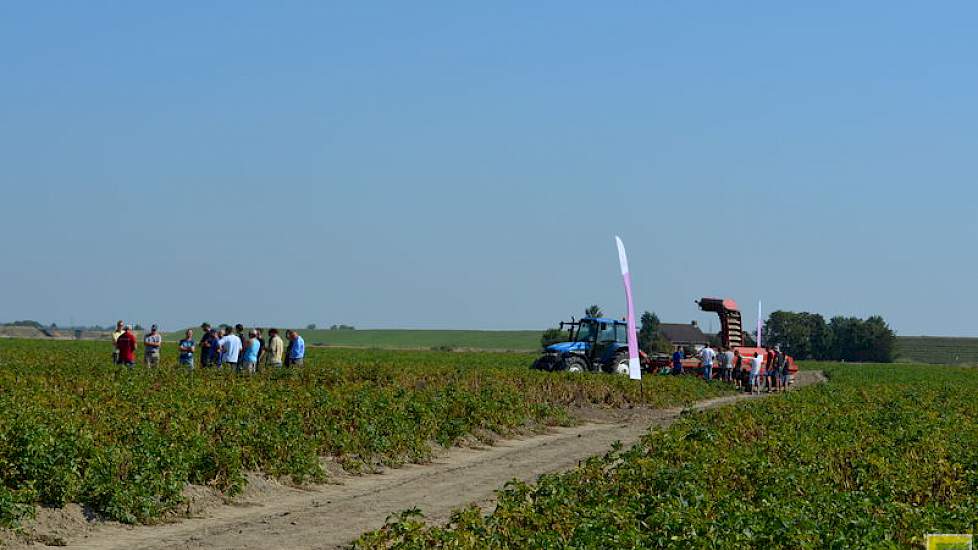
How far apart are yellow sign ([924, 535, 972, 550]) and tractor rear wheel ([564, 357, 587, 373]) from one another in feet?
79.4

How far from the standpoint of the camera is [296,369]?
87.8 ft

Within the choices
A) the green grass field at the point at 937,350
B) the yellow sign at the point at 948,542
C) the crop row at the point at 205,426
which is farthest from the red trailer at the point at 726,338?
the green grass field at the point at 937,350

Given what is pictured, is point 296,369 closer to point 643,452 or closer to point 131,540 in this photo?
point 643,452

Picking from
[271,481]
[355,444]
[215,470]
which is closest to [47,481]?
[215,470]

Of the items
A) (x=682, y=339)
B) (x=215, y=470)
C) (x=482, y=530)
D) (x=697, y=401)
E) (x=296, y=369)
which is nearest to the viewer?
(x=482, y=530)

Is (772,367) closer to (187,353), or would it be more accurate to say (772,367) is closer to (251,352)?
(251,352)

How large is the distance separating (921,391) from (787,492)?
22015 millimetres

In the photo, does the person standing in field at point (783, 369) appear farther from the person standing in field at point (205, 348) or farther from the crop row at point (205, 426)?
the person standing in field at point (205, 348)

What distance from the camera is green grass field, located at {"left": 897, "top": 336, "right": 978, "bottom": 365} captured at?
402ft

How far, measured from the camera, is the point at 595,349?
3400 centimetres

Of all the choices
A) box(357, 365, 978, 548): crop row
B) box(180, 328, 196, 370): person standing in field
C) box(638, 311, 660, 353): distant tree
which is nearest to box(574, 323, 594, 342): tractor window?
box(180, 328, 196, 370): person standing in field

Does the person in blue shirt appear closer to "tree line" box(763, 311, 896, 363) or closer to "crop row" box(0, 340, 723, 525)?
"crop row" box(0, 340, 723, 525)

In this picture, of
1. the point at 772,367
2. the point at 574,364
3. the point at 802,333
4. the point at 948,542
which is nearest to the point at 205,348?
the point at 574,364

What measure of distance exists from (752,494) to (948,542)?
3136 mm
